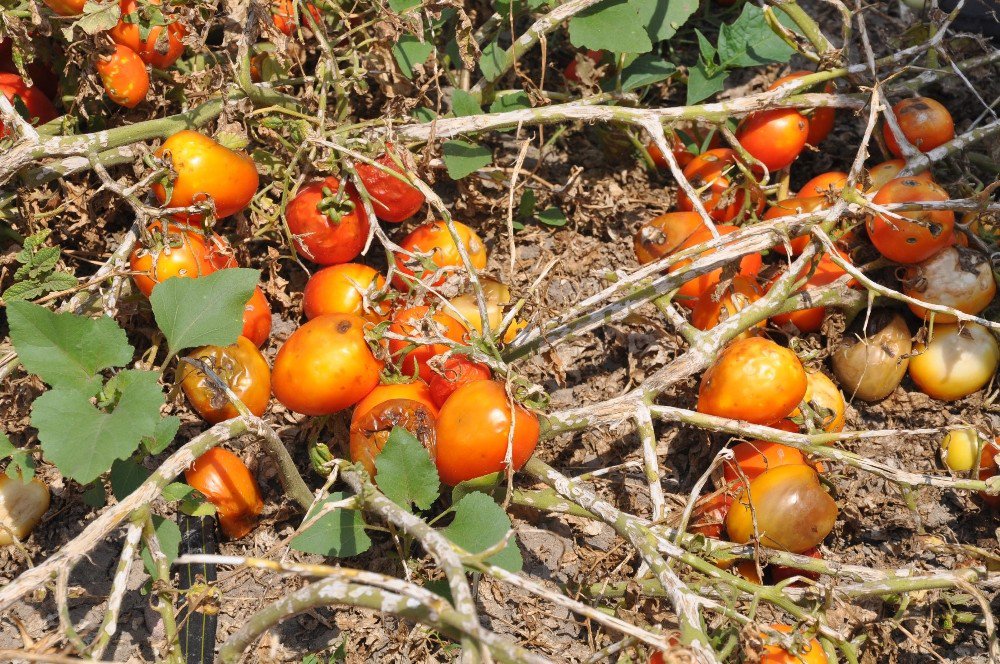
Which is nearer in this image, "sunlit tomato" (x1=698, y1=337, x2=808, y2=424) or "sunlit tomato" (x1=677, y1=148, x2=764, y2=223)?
"sunlit tomato" (x1=698, y1=337, x2=808, y2=424)

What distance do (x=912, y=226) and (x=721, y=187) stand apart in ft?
1.70

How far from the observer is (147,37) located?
90.2 inches

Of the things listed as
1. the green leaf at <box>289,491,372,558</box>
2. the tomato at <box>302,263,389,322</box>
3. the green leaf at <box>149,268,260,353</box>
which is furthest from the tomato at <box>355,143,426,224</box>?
the green leaf at <box>289,491,372,558</box>

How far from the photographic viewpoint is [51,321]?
1688 mm

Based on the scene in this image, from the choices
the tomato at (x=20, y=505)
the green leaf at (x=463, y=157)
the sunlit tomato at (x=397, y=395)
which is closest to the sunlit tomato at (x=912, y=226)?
the green leaf at (x=463, y=157)

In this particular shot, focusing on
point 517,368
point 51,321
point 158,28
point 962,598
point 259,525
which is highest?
point 158,28

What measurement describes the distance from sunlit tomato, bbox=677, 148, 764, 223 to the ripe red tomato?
937 millimetres

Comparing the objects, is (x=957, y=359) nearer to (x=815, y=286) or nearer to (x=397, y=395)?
(x=815, y=286)

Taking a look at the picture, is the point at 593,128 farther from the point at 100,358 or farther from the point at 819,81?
the point at 100,358

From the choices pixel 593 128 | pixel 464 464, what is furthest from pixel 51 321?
pixel 593 128

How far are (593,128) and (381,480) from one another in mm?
1565

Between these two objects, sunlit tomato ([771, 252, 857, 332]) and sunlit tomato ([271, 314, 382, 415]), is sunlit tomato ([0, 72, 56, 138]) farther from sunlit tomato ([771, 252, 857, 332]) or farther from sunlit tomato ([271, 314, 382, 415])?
sunlit tomato ([771, 252, 857, 332])

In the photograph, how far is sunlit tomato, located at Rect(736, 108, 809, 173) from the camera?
2.46 meters

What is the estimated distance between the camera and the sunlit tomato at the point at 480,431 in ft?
6.13
